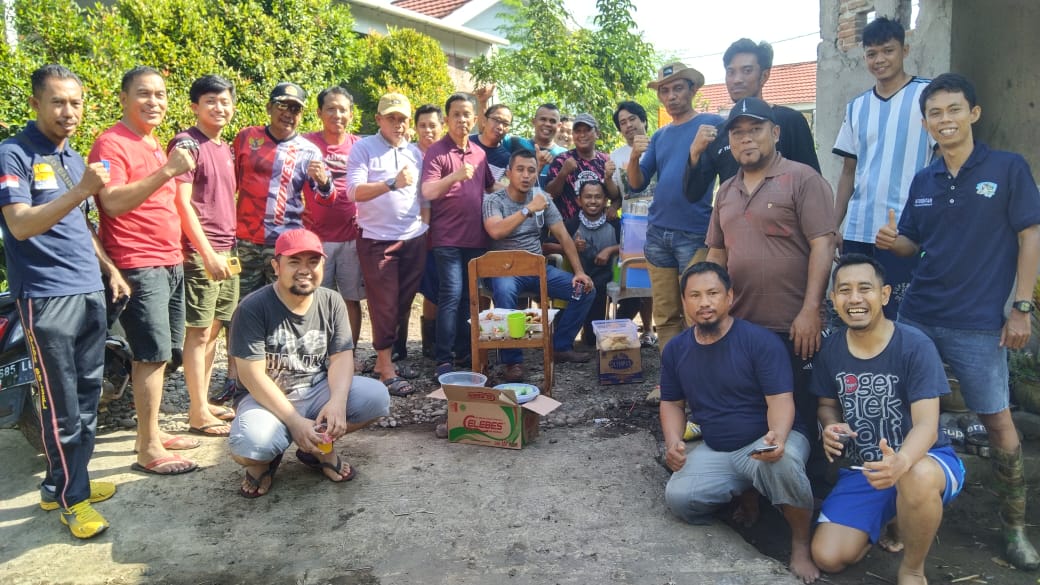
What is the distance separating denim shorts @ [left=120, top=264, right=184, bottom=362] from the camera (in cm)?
369

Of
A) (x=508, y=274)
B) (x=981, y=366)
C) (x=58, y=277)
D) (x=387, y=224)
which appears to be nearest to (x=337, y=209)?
(x=387, y=224)

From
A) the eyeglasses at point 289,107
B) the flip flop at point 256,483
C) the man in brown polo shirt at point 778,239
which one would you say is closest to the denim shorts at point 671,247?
the man in brown polo shirt at point 778,239

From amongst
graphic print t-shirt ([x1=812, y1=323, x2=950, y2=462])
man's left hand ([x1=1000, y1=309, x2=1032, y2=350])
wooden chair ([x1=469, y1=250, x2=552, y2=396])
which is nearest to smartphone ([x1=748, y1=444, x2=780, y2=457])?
graphic print t-shirt ([x1=812, y1=323, x2=950, y2=462])

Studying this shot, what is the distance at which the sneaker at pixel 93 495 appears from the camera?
338 centimetres

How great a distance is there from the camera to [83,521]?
10.5 ft

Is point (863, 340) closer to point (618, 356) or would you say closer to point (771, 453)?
point (771, 453)

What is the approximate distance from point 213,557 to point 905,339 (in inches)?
122

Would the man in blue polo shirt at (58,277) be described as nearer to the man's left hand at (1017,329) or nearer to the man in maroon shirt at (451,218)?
the man in maroon shirt at (451,218)

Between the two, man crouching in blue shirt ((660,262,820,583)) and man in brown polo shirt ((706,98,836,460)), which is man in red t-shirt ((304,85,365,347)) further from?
man in brown polo shirt ((706,98,836,460))

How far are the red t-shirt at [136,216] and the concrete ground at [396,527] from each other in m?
1.17

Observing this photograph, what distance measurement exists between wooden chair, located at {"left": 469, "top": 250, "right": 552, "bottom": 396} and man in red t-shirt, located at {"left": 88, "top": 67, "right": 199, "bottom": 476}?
1862 millimetres

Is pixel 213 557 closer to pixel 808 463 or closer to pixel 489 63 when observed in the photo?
pixel 808 463

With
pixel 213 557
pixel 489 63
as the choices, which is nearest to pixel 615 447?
pixel 213 557

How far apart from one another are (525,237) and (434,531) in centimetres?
269
